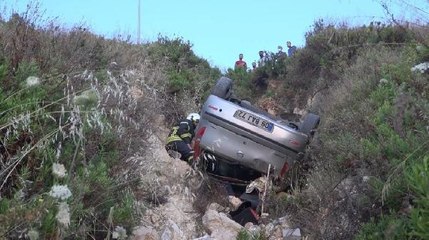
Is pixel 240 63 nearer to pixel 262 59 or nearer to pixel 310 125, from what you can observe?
pixel 262 59

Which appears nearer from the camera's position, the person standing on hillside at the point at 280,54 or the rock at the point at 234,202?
the rock at the point at 234,202

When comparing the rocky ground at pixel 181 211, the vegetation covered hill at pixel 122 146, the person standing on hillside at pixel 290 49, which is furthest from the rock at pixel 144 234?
the person standing on hillside at pixel 290 49

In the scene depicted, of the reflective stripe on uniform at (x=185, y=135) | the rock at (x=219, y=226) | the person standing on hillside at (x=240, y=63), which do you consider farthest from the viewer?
the person standing on hillside at (x=240, y=63)

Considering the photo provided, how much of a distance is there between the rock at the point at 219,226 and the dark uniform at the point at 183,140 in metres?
1.47

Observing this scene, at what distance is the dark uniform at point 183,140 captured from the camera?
24.9 ft

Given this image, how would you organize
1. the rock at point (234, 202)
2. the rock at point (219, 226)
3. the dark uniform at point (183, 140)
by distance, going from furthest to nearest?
the dark uniform at point (183, 140)
the rock at point (234, 202)
the rock at point (219, 226)

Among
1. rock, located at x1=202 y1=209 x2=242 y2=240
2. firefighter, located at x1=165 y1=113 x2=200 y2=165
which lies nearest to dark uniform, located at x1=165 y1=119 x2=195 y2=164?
firefighter, located at x1=165 y1=113 x2=200 y2=165

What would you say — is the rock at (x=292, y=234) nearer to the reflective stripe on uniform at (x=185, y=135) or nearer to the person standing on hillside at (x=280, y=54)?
the reflective stripe on uniform at (x=185, y=135)

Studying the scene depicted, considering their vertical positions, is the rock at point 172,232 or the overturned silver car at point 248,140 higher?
the overturned silver car at point 248,140

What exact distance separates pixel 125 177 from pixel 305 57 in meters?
9.25

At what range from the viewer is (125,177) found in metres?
4.47

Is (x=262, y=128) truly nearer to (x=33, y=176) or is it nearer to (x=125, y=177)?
(x=125, y=177)

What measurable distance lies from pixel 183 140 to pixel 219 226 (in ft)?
7.39

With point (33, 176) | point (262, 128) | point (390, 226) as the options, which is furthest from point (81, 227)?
point (262, 128)
